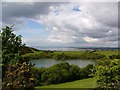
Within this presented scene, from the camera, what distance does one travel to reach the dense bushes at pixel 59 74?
21.1m

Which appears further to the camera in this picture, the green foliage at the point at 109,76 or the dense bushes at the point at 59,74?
the dense bushes at the point at 59,74

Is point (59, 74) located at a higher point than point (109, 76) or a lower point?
lower

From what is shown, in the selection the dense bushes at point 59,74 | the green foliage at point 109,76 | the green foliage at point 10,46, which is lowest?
the dense bushes at point 59,74

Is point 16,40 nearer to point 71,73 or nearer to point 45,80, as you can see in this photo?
point 45,80

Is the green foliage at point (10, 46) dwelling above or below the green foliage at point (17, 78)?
above

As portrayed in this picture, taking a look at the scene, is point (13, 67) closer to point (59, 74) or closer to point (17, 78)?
point (17, 78)

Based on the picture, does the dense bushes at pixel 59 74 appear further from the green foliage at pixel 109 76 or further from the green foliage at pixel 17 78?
the green foliage at pixel 17 78

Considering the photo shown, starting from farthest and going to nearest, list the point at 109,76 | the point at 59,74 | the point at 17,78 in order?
1. the point at 59,74
2. the point at 109,76
3. the point at 17,78

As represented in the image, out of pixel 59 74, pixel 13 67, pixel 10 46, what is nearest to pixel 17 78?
pixel 13 67

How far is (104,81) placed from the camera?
742cm

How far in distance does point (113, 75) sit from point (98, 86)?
682 mm

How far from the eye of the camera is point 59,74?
22547 mm

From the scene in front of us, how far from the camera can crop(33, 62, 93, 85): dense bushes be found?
21.1 meters

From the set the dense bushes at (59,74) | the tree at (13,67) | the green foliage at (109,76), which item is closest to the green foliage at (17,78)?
the tree at (13,67)
